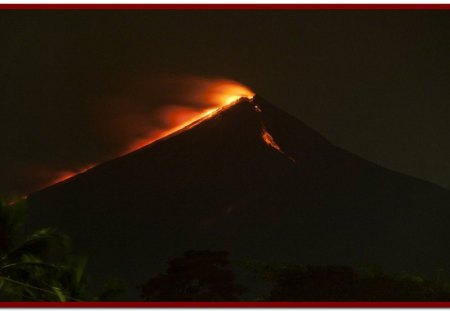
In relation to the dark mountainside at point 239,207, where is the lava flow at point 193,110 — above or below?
above

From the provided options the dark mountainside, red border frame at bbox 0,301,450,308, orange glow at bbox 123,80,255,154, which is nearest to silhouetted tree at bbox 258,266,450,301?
the dark mountainside

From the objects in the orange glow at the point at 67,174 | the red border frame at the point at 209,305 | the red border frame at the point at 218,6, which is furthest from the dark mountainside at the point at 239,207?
the red border frame at the point at 209,305

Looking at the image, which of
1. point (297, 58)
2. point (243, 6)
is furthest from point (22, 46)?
point (297, 58)

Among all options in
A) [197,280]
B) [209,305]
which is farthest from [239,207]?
[209,305]

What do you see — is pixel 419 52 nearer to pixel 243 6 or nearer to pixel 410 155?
pixel 410 155

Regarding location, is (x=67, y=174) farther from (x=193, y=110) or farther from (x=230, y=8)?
(x=230, y=8)

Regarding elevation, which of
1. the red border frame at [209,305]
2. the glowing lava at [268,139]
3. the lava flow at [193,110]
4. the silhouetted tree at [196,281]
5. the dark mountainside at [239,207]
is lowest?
the red border frame at [209,305]

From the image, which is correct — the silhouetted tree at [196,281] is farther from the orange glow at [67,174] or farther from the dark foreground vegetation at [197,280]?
the orange glow at [67,174]
